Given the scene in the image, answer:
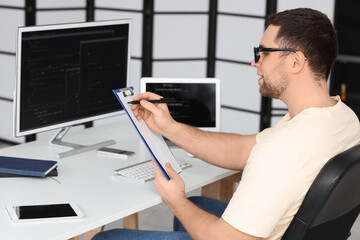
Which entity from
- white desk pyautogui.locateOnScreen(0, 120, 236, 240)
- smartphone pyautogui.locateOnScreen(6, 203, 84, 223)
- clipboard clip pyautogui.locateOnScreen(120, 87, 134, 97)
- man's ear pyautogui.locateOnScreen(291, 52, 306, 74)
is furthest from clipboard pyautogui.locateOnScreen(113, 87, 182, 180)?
man's ear pyautogui.locateOnScreen(291, 52, 306, 74)

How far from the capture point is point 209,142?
226 cm

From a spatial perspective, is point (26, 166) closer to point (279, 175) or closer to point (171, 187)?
point (171, 187)

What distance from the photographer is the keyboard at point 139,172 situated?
2.21 meters

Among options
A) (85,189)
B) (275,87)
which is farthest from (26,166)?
(275,87)

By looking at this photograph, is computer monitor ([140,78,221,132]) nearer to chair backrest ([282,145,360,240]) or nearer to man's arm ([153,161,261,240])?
man's arm ([153,161,261,240])

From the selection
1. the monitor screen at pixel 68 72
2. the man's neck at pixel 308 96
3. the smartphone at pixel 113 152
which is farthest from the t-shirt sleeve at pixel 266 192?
the monitor screen at pixel 68 72

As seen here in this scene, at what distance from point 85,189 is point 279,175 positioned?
29.8 inches

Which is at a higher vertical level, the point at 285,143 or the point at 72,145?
the point at 285,143

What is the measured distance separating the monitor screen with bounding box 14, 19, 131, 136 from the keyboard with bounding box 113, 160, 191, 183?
37cm

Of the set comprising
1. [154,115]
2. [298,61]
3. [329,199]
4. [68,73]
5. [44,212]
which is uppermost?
[298,61]

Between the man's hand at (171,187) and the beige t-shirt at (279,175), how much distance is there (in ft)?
0.96

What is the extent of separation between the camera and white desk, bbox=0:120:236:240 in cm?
177

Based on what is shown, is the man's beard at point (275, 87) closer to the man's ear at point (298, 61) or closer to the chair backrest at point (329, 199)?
the man's ear at point (298, 61)

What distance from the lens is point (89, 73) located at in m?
2.57
